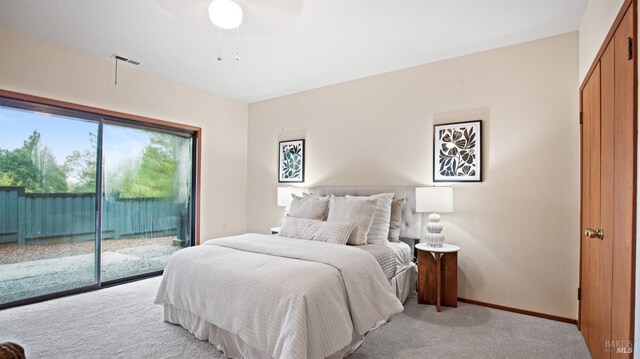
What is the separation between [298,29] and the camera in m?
2.89

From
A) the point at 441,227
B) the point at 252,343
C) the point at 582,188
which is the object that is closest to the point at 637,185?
the point at 582,188

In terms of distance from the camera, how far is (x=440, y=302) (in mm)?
3041

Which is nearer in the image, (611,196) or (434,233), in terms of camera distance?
(611,196)

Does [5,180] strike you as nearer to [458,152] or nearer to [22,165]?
[22,165]

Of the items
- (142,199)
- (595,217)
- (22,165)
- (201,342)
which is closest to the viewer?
(595,217)

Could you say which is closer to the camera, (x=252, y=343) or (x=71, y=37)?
(x=252, y=343)

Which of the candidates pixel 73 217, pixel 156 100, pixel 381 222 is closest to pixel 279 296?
pixel 381 222

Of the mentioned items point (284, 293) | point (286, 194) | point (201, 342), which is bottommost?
point (201, 342)

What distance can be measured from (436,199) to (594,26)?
1.80 m

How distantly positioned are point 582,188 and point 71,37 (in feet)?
16.2

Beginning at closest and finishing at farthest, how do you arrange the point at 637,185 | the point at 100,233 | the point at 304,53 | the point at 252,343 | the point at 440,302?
the point at 637,185 < the point at 252,343 < the point at 440,302 < the point at 304,53 < the point at 100,233

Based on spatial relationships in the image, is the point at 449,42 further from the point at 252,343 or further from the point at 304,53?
the point at 252,343

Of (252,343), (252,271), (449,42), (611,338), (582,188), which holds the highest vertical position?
(449,42)

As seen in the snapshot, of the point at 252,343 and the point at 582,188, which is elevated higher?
the point at 582,188
